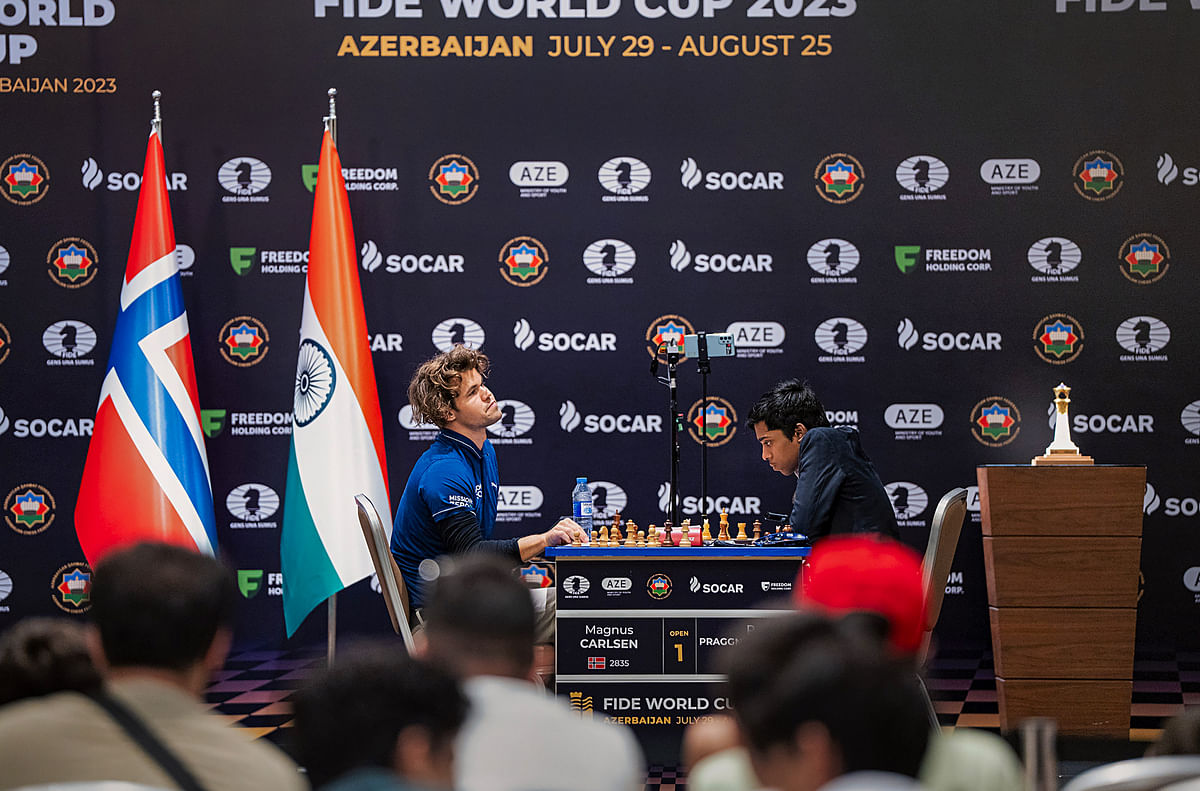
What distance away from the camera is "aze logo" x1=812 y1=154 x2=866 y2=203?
5.83 m

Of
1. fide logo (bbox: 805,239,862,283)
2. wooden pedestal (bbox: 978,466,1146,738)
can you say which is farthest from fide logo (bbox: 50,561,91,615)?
wooden pedestal (bbox: 978,466,1146,738)

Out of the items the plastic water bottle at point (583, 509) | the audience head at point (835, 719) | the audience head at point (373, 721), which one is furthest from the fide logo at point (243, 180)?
the audience head at point (835, 719)

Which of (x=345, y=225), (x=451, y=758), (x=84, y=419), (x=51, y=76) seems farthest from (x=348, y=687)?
(x=51, y=76)

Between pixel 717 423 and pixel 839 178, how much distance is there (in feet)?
4.64

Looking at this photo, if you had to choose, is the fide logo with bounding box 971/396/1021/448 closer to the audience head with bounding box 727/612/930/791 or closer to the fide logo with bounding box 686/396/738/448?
the fide logo with bounding box 686/396/738/448

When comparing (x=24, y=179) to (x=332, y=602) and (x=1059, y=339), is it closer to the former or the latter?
(x=332, y=602)

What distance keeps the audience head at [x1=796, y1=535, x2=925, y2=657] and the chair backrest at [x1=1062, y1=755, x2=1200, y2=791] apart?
0.38 meters

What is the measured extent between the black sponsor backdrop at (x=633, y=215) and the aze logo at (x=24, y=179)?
45mm

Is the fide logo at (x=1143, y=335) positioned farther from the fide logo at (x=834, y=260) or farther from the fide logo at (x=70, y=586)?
the fide logo at (x=70, y=586)

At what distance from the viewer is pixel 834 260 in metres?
5.83

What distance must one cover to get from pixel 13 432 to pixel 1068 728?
17.1 feet

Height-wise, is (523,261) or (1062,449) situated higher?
(523,261)

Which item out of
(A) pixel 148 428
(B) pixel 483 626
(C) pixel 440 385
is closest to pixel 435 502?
(C) pixel 440 385

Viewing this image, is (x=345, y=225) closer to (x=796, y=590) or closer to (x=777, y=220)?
(x=777, y=220)
